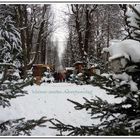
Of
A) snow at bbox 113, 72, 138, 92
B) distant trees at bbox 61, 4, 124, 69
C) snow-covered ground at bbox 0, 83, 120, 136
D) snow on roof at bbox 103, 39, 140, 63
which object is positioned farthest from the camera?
distant trees at bbox 61, 4, 124, 69

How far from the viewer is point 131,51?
363cm

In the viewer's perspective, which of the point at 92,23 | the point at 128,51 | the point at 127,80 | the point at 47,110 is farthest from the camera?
the point at 92,23

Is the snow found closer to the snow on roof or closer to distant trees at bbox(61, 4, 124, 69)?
the snow on roof

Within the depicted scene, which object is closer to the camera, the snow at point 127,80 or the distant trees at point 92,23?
the snow at point 127,80

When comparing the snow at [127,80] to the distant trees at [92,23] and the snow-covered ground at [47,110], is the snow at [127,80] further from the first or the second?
the distant trees at [92,23]

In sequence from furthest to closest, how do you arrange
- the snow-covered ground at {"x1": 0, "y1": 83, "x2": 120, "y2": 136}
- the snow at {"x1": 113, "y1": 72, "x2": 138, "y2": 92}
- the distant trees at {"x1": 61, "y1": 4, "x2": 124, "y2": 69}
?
1. the distant trees at {"x1": 61, "y1": 4, "x2": 124, "y2": 69}
2. the snow-covered ground at {"x1": 0, "y1": 83, "x2": 120, "y2": 136}
3. the snow at {"x1": 113, "y1": 72, "x2": 138, "y2": 92}

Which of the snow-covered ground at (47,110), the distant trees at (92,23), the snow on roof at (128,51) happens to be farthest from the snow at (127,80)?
the distant trees at (92,23)

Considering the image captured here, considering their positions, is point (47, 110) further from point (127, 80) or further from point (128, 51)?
point (128, 51)

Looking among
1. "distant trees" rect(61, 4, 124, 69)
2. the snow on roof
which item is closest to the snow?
the snow on roof

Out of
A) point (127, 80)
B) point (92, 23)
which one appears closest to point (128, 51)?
point (127, 80)

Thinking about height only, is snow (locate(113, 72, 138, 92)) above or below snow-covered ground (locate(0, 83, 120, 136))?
above

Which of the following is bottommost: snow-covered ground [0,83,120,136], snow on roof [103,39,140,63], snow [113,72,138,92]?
snow-covered ground [0,83,120,136]

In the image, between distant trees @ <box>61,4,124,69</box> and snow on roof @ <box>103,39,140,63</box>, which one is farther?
distant trees @ <box>61,4,124,69</box>

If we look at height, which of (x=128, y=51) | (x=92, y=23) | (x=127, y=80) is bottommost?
(x=127, y=80)
